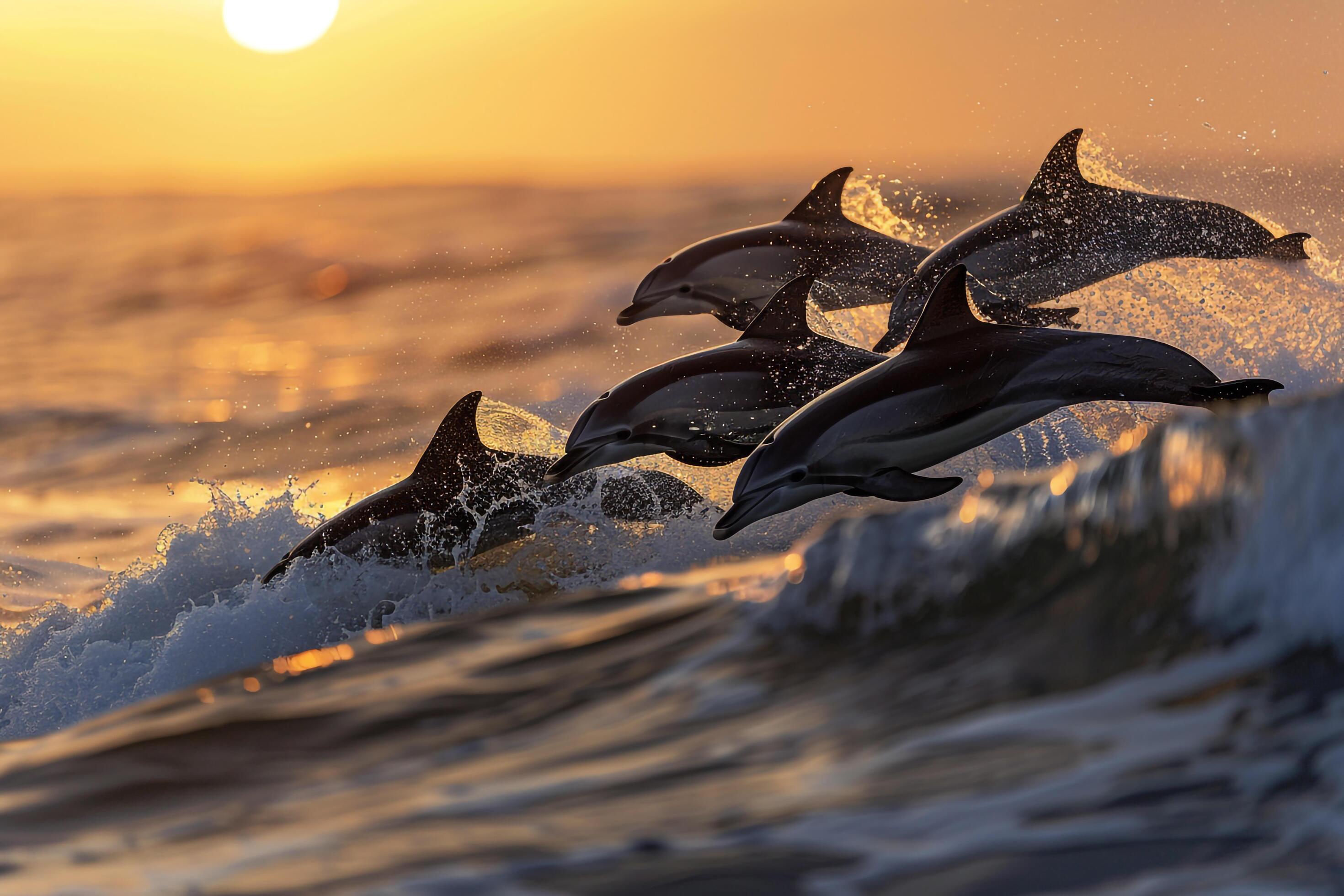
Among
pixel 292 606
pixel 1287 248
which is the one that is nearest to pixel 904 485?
pixel 292 606

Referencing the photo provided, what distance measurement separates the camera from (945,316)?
7.18 meters

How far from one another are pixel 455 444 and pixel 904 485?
294cm

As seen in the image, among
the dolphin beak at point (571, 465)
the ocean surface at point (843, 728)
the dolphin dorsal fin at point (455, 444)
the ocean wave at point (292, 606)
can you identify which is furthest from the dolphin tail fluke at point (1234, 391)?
the dolphin dorsal fin at point (455, 444)

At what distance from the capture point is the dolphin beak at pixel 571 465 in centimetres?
875

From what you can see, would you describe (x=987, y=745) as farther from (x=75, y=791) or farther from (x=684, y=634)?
(x=75, y=791)

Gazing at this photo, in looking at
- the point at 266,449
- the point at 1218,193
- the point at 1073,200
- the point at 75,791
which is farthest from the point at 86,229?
the point at 75,791

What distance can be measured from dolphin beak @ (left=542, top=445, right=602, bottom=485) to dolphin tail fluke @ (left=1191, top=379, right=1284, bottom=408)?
369cm

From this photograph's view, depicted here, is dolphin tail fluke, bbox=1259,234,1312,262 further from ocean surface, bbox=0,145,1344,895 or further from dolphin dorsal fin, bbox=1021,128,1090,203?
ocean surface, bbox=0,145,1344,895

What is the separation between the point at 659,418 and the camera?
8758 millimetres

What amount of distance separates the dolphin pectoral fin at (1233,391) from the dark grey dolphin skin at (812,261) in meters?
4.24

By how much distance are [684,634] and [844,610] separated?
496mm

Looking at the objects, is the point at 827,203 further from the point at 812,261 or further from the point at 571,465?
the point at 571,465

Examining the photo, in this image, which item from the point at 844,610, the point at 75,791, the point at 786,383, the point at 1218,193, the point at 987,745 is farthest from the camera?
the point at 1218,193

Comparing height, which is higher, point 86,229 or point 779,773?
point 86,229
